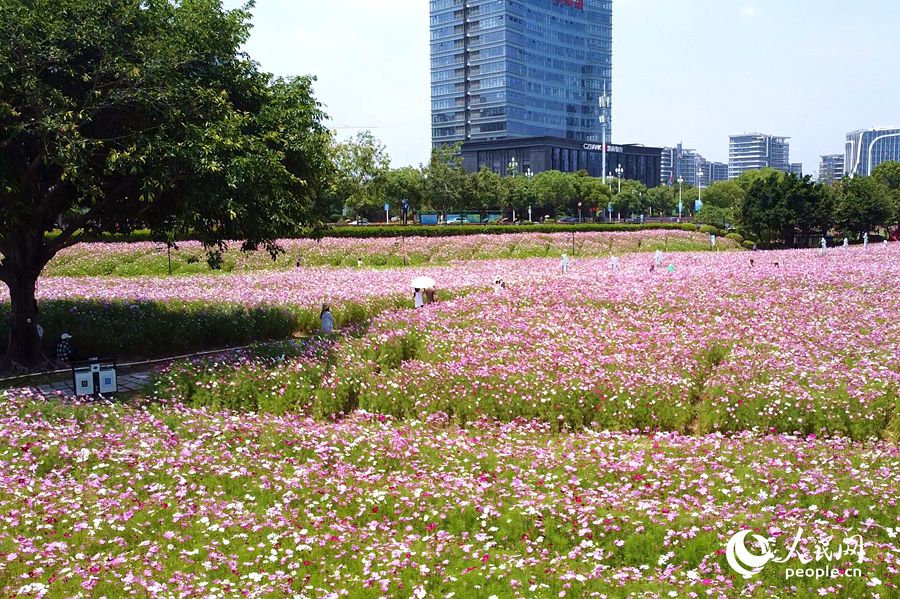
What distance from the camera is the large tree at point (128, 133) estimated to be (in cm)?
1380

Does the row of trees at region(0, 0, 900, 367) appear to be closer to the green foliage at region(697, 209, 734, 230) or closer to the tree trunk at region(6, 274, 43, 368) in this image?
the tree trunk at region(6, 274, 43, 368)

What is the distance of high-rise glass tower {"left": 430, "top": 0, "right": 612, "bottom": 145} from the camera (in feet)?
537

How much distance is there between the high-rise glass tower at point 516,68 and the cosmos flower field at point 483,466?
14923 centimetres

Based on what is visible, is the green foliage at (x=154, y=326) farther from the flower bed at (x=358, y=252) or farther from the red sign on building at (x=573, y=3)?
the red sign on building at (x=573, y=3)

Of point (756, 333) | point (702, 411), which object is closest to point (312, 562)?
point (702, 411)

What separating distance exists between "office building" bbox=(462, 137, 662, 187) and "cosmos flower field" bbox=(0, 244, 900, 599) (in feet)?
422

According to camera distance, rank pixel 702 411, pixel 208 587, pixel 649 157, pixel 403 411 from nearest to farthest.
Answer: pixel 208 587 → pixel 702 411 → pixel 403 411 → pixel 649 157

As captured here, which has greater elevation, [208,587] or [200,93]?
[200,93]

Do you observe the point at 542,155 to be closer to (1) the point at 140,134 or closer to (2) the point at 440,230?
(2) the point at 440,230

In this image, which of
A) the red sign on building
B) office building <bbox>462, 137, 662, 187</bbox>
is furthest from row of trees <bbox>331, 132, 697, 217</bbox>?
the red sign on building

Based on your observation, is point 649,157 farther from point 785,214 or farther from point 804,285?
point 804,285

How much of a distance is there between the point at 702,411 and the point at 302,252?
32709 mm

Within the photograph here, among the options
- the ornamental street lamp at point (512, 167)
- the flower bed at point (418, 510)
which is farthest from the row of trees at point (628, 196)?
the flower bed at point (418, 510)

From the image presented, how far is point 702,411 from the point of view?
11594mm
